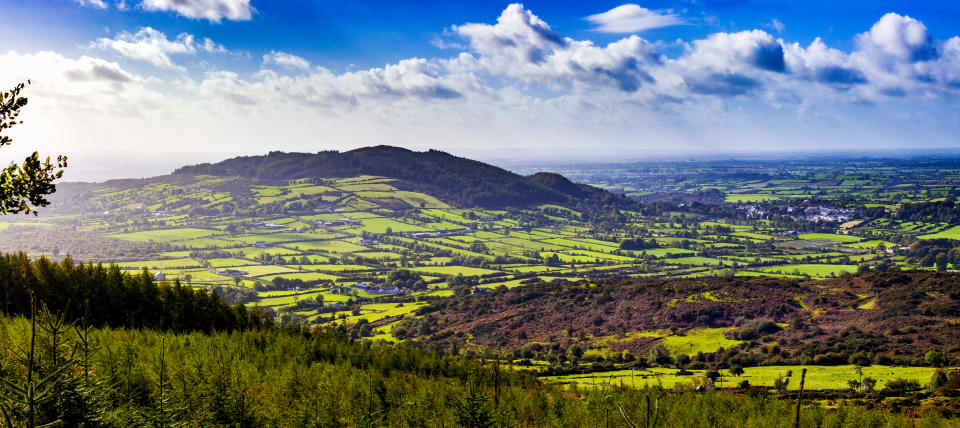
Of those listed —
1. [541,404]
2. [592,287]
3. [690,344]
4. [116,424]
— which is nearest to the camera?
[116,424]

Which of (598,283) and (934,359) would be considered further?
(598,283)

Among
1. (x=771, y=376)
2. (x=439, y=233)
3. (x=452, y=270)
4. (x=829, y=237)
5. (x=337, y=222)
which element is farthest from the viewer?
(x=337, y=222)

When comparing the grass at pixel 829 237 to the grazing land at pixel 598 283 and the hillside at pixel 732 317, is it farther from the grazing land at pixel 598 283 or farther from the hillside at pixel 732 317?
the hillside at pixel 732 317

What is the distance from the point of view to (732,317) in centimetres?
8131

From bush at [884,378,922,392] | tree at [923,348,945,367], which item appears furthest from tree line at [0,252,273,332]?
tree at [923,348,945,367]

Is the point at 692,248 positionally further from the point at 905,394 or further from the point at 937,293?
the point at 905,394

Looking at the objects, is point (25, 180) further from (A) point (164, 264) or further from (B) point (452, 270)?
(A) point (164, 264)

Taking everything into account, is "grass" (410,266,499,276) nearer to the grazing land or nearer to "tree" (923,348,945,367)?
the grazing land

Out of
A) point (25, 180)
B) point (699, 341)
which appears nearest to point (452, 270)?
Result: point (699, 341)

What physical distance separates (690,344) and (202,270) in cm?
9848

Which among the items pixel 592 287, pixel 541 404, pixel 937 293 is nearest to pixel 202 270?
pixel 592 287

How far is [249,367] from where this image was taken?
29.9 metres

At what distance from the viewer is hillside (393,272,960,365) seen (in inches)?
2520

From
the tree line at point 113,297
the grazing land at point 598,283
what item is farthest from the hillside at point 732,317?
the tree line at point 113,297
